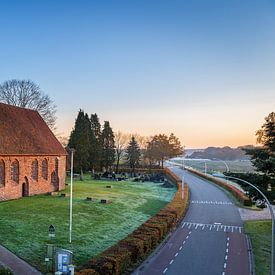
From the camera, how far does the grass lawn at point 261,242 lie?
978 inches

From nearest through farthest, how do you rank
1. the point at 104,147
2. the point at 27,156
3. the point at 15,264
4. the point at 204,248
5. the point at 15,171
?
the point at 15,264 → the point at 204,248 → the point at 15,171 → the point at 27,156 → the point at 104,147

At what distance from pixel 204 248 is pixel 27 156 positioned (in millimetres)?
25334

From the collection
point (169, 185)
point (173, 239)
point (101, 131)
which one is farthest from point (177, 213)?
point (101, 131)

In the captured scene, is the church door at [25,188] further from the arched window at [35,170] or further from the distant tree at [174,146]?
the distant tree at [174,146]

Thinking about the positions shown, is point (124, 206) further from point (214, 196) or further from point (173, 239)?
point (214, 196)

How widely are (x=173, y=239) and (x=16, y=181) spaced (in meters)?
21.2

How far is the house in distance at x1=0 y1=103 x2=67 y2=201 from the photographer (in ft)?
A: 135

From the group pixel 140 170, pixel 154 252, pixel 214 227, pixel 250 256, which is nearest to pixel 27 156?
pixel 154 252

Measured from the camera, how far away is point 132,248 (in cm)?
2405

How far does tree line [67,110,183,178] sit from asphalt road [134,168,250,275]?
1507 inches

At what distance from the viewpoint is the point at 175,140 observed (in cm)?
13062

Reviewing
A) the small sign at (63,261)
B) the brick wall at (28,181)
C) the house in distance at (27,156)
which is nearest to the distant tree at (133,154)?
the house in distance at (27,156)

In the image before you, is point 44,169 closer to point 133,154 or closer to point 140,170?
point 133,154

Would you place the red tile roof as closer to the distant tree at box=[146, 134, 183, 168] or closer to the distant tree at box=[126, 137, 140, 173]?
the distant tree at box=[126, 137, 140, 173]
